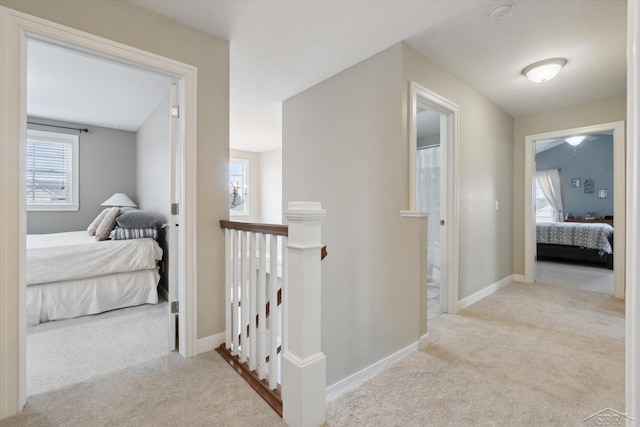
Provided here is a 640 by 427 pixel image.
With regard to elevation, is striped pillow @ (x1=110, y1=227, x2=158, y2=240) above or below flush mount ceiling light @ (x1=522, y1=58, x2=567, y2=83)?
below

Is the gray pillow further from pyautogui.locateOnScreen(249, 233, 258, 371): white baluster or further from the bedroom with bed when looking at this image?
the bedroom with bed

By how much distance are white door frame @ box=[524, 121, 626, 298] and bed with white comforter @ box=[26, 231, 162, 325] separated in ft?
15.7

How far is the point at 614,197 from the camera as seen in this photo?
3.44m

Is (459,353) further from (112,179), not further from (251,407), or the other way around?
(112,179)

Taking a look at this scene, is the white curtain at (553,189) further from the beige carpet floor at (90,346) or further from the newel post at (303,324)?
the beige carpet floor at (90,346)

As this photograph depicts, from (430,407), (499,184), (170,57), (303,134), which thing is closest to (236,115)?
(303,134)

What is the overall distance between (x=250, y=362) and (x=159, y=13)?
2318 millimetres

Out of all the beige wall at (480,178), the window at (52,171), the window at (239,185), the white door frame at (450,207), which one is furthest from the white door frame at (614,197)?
A: the window at (52,171)

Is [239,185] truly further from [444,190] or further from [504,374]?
[504,374]

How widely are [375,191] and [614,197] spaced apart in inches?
126

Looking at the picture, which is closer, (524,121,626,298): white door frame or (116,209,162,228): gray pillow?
(116,209,162,228): gray pillow

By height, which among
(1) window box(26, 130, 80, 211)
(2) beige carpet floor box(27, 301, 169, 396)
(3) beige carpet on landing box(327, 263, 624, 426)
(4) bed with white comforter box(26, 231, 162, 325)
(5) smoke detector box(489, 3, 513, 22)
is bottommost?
(3) beige carpet on landing box(327, 263, 624, 426)

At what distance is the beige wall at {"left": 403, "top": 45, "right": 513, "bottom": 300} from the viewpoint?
2.83 metres

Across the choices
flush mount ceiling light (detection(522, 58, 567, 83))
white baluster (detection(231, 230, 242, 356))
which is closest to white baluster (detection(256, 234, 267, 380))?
white baluster (detection(231, 230, 242, 356))
